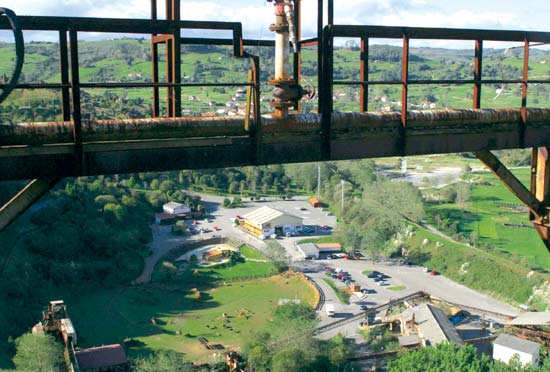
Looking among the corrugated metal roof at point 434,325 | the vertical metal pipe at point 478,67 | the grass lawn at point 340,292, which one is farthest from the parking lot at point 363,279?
the vertical metal pipe at point 478,67

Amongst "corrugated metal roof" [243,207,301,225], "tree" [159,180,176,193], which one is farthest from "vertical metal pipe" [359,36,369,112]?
"tree" [159,180,176,193]

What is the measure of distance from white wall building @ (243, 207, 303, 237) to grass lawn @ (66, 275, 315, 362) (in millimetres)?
8491

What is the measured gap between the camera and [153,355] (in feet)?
66.0

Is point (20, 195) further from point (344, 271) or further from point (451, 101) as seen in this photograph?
point (451, 101)

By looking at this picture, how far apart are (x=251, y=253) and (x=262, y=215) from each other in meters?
5.98

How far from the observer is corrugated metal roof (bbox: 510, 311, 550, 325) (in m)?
21.5

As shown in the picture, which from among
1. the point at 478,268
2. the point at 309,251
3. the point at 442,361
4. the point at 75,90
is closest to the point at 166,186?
the point at 309,251

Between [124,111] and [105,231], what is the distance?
8137 millimetres

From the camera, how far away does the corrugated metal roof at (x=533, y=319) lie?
2147cm

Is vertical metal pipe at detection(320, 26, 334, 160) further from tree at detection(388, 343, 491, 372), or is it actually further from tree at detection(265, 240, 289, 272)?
tree at detection(265, 240, 289, 272)

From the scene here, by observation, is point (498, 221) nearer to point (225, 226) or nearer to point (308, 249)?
point (308, 249)

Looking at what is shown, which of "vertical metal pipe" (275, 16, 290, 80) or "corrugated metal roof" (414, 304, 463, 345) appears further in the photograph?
"corrugated metal roof" (414, 304, 463, 345)

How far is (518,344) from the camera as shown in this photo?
65.1ft

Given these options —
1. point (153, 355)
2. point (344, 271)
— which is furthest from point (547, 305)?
point (153, 355)
